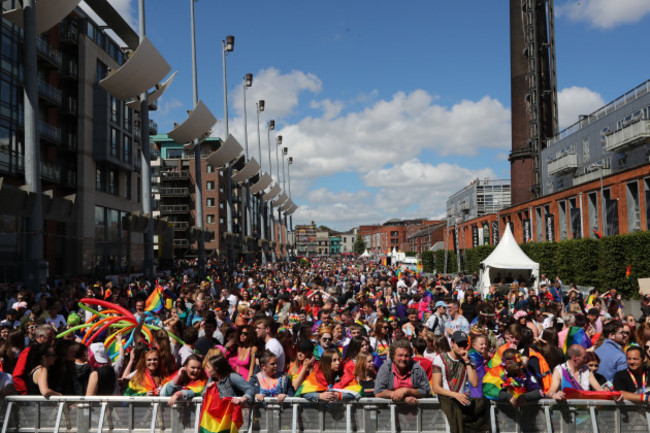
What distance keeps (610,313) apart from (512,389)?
7541 mm

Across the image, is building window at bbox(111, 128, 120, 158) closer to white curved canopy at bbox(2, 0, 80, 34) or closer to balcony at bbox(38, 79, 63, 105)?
balcony at bbox(38, 79, 63, 105)

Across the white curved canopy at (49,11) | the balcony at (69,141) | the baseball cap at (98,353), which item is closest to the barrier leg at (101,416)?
the baseball cap at (98,353)

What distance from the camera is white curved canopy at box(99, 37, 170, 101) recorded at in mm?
29156

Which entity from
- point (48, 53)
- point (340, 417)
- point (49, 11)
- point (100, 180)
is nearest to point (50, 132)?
point (48, 53)

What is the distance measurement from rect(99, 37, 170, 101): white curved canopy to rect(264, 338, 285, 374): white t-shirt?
24070 millimetres

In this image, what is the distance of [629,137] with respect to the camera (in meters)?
43.3

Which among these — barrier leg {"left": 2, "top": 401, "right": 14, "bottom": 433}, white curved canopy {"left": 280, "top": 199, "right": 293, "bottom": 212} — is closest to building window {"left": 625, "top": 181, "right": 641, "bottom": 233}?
barrier leg {"left": 2, "top": 401, "right": 14, "bottom": 433}

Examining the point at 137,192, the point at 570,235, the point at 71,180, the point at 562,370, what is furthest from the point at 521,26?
the point at 562,370

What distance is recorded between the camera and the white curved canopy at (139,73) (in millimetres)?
29156

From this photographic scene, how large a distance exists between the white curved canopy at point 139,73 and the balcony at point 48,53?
827cm

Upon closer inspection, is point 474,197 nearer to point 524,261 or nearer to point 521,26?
point 521,26

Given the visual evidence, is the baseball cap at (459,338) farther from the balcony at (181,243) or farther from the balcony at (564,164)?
the balcony at (181,243)

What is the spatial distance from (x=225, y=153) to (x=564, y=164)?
106ft

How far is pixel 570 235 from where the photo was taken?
45.7m
